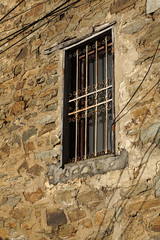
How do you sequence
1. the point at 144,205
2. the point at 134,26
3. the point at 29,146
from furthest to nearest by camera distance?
the point at 29,146, the point at 134,26, the point at 144,205

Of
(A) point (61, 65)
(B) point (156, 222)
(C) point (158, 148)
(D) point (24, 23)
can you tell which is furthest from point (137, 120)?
(D) point (24, 23)

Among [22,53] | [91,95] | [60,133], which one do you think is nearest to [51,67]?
[22,53]

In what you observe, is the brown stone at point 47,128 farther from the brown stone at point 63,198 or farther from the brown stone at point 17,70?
the brown stone at point 17,70

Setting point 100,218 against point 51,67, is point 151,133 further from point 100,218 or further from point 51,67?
point 51,67

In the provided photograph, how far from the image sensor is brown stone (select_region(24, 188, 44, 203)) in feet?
16.6

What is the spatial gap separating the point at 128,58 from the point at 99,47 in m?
0.60

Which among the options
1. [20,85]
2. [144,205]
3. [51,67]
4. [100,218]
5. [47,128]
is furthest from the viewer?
[20,85]

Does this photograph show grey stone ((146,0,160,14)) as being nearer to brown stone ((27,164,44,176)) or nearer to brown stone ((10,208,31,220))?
brown stone ((27,164,44,176))

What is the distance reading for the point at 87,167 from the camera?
185 inches

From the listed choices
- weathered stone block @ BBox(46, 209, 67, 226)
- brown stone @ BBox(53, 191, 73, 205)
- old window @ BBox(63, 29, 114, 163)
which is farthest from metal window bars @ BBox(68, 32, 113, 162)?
weathered stone block @ BBox(46, 209, 67, 226)

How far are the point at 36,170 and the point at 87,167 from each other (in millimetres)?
798

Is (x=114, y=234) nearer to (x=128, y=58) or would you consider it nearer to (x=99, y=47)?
(x=128, y=58)

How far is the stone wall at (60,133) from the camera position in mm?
4246

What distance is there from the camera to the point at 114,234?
4.25 m
